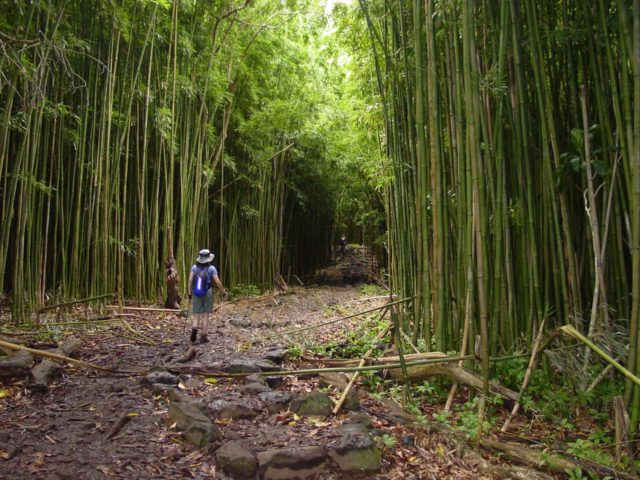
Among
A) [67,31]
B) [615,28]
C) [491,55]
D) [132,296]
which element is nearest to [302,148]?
[132,296]

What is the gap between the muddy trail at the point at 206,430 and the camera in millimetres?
1808

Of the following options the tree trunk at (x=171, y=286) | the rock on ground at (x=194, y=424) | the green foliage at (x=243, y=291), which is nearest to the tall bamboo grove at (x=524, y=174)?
the rock on ground at (x=194, y=424)

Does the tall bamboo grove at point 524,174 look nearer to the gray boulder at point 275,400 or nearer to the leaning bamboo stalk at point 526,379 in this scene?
the leaning bamboo stalk at point 526,379

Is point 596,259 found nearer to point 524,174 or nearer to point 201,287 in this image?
point 524,174

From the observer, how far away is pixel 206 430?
1998 millimetres

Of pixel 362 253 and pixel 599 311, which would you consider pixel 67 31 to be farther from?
pixel 362 253

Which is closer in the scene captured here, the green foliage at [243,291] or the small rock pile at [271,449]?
the small rock pile at [271,449]

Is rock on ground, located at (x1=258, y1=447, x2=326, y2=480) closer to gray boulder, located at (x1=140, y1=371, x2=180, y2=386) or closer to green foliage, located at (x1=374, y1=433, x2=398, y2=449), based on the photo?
green foliage, located at (x1=374, y1=433, x2=398, y2=449)

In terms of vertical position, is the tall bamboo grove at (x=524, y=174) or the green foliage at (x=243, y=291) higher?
the tall bamboo grove at (x=524, y=174)

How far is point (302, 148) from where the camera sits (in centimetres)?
995

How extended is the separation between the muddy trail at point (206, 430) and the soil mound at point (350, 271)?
8482mm

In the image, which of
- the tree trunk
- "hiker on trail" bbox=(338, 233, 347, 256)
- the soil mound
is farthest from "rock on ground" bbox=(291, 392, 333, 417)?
"hiker on trail" bbox=(338, 233, 347, 256)

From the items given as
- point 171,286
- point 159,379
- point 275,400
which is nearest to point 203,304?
point 159,379

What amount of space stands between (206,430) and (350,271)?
10497 millimetres
